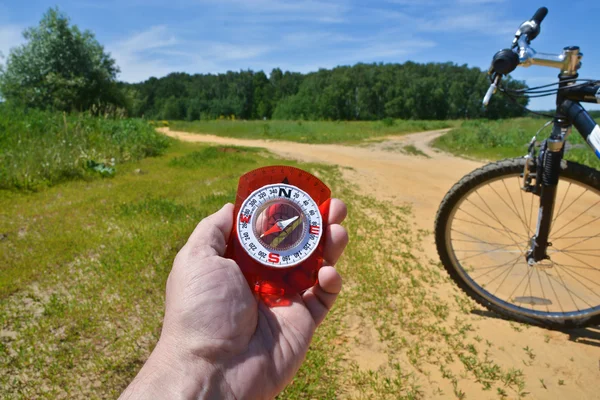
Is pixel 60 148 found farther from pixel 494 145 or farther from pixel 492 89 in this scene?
pixel 494 145

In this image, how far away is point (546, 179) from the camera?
274 centimetres

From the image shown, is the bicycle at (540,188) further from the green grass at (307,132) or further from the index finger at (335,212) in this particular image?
the green grass at (307,132)

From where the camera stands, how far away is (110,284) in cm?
340

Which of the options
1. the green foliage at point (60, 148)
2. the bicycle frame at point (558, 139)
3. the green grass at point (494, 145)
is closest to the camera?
the bicycle frame at point (558, 139)

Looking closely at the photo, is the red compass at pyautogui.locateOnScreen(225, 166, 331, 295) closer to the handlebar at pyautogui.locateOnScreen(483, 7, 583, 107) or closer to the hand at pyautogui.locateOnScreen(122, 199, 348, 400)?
the hand at pyautogui.locateOnScreen(122, 199, 348, 400)

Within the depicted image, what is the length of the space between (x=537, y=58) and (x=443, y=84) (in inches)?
3080

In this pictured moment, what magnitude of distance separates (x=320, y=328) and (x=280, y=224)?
5.36 ft

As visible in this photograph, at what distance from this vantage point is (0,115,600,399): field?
2.36 meters

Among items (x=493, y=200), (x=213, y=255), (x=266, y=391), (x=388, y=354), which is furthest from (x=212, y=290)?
(x=493, y=200)

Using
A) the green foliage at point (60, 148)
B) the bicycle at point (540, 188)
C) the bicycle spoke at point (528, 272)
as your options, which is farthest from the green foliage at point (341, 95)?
the bicycle at point (540, 188)

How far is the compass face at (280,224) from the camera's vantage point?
150 cm

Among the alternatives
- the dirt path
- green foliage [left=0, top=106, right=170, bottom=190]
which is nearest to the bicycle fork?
the dirt path

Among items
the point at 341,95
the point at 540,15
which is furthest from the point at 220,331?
the point at 341,95

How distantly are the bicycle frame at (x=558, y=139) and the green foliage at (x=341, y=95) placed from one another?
6072 cm
